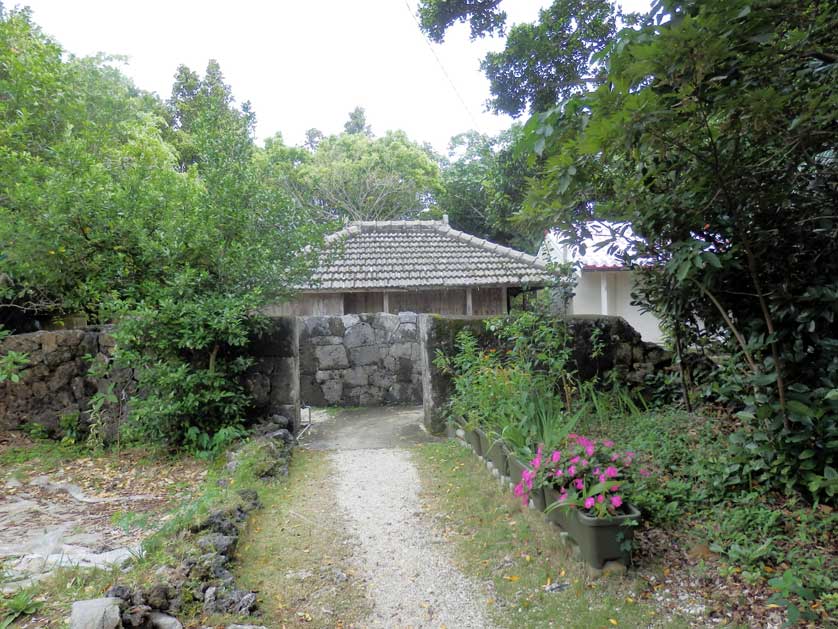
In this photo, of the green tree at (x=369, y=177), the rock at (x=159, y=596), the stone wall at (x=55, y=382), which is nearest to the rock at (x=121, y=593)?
the rock at (x=159, y=596)

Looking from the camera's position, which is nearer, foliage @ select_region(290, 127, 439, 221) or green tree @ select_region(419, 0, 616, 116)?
green tree @ select_region(419, 0, 616, 116)

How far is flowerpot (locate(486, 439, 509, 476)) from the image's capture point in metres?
4.49

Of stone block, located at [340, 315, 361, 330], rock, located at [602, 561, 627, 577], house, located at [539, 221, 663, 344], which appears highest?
house, located at [539, 221, 663, 344]

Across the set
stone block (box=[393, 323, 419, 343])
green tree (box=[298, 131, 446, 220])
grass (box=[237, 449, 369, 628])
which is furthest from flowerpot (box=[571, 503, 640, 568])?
green tree (box=[298, 131, 446, 220])

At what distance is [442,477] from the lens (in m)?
5.09

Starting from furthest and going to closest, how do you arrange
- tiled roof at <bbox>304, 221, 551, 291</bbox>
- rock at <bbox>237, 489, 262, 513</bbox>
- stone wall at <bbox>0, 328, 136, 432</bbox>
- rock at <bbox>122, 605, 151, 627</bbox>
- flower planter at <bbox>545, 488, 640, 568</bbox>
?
tiled roof at <bbox>304, 221, 551, 291</bbox>, stone wall at <bbox>0, 328, 136, 432</bbox>, rock at <bbox>237, 489, 262, 513</bbox>, flower planter at <bbox>545, 488, 640, 568</bbox>, rock at <bbox>122, 605, 151, 627</bbox>

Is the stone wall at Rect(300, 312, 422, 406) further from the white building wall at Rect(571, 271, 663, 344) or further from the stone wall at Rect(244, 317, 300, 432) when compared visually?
the white building wall at Rect(571, 271, 663, 344)

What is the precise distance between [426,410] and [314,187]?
17.8m

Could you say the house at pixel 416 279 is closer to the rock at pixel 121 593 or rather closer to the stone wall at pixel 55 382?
the stone wall at pixel 55 382

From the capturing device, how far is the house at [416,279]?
36.3 feet

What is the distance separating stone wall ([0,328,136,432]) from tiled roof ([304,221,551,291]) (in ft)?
13.9

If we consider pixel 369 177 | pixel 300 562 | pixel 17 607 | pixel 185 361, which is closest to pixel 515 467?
pixel 300 562

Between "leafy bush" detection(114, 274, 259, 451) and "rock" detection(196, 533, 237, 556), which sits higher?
"leafy bush" detection(114, 274, 259, 451)

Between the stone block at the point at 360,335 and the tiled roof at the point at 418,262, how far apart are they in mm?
1716
